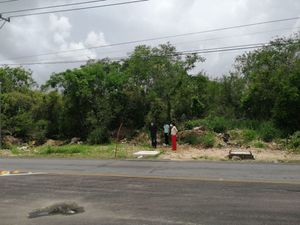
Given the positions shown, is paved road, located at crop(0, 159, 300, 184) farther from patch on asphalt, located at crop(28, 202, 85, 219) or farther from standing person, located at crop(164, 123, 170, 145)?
standing person, located at crop(164, 123, 170, 145)

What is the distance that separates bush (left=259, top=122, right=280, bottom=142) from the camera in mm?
28094

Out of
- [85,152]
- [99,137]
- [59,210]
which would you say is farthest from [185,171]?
[99,137]

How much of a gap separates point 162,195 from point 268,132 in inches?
738

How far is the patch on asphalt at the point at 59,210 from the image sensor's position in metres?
9.70

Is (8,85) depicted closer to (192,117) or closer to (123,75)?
(123,75)

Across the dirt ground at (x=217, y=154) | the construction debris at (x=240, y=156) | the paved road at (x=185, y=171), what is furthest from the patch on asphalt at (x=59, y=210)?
the construction debris at (x=240, y=156)

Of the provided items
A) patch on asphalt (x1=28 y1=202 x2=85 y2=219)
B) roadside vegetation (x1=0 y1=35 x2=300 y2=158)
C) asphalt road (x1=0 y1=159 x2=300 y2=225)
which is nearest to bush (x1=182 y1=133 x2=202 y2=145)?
roadside vegetation (x1=0 y1=35 x2=300 y2=158)

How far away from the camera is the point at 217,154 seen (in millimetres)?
23953

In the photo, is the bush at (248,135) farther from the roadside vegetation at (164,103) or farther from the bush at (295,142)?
the bush at (295,142)

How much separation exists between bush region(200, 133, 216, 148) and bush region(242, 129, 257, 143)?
2.01m

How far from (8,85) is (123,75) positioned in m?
34.1

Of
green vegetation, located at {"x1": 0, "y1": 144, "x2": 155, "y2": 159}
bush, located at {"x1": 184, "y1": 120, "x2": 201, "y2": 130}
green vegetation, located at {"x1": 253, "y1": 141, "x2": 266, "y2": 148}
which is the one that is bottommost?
green vegetation, located at {"x1": 253, "y1": 141, "x2": 266, "y2": 148}

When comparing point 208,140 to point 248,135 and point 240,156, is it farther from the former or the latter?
point 240,156

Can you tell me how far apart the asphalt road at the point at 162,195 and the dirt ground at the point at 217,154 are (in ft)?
15.3
